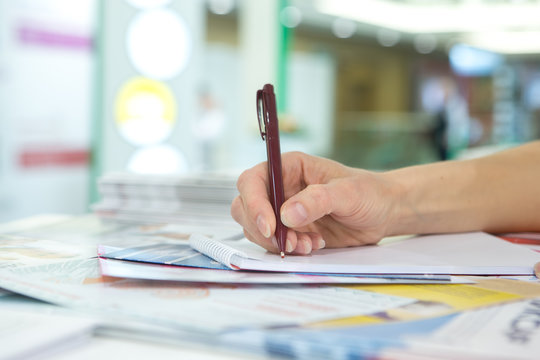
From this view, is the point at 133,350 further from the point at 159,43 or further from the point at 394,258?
the point at 159,43

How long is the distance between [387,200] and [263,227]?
7.4 inches

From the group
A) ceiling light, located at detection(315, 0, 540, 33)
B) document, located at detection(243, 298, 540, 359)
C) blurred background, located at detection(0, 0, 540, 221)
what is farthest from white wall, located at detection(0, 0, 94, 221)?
ceiling light, located at detection(315, 0, 540, 33)

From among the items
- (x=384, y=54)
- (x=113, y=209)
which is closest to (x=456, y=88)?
(x=384, y=54)

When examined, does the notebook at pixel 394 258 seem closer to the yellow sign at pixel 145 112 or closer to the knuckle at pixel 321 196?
the knuckle at pixel 321 196

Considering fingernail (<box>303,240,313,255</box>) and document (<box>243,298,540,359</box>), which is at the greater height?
fingernail (<box>303,240,313,255</box>)

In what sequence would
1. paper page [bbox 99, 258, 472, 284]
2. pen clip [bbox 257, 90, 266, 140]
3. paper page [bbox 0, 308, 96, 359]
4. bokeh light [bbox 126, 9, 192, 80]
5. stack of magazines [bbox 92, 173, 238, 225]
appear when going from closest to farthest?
paper page [bbox 0, 308, 96, 359] < paper page [bbox 99, 258, 472, 284] < pen clip [bbox 257, 90, 266, 140] < stack of magazines [bbox 92, 173, 238, 225] < bokeh light [bbox 126, 9, 192, 80]

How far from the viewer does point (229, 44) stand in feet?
30.6

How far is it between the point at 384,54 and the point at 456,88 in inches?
63.4

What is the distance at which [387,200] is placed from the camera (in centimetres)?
66

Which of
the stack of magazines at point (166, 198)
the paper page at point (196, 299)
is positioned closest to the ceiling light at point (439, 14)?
the stack of magazines at point (166, 198)

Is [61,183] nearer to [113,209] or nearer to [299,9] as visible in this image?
[113,209]

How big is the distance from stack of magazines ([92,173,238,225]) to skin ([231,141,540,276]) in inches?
8.2

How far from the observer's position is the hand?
0.54m

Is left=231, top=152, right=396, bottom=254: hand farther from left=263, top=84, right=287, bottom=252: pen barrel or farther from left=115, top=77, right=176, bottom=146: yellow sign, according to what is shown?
left=115, top=77, right=176, bottom=146: yellow sign
